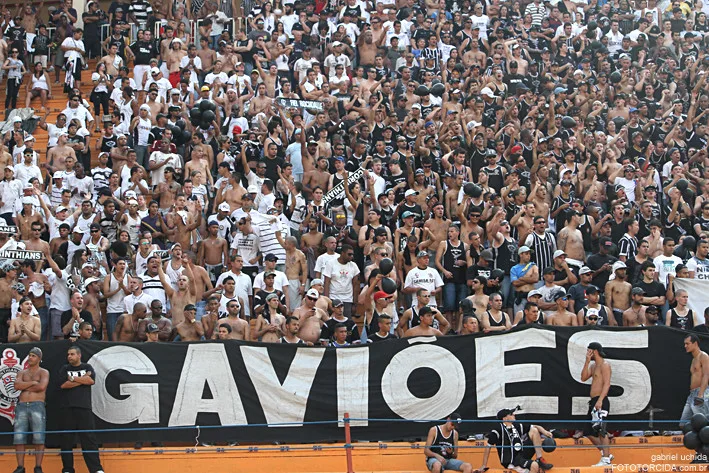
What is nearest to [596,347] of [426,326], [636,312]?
[636,312]

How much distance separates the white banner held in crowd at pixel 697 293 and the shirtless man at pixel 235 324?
655 cm

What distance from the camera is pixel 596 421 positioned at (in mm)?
15781

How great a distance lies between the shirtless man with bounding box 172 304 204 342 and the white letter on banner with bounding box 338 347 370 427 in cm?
231

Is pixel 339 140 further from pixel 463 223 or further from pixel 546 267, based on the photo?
pixel 546 267

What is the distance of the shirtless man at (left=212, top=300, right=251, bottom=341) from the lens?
1727 centimetres

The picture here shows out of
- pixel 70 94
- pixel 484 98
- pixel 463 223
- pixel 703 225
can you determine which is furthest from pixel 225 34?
pixel 703 225

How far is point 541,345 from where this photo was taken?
1642 centimetres

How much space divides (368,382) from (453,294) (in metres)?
3.42

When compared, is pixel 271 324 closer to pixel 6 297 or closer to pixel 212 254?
pixel 212 254

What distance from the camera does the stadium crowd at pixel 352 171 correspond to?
60.5 feet

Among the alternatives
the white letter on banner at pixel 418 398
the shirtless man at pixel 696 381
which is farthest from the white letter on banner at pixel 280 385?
the shirtless man at pixel 696 381

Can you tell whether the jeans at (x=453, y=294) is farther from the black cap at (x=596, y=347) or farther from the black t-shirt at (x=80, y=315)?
the black t-shirt at (x=80, y=315)

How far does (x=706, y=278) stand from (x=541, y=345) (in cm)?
439

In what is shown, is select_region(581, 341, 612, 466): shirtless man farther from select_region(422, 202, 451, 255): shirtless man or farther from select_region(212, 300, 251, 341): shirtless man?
select_region(212, 300, 251, 341): shirtless man
